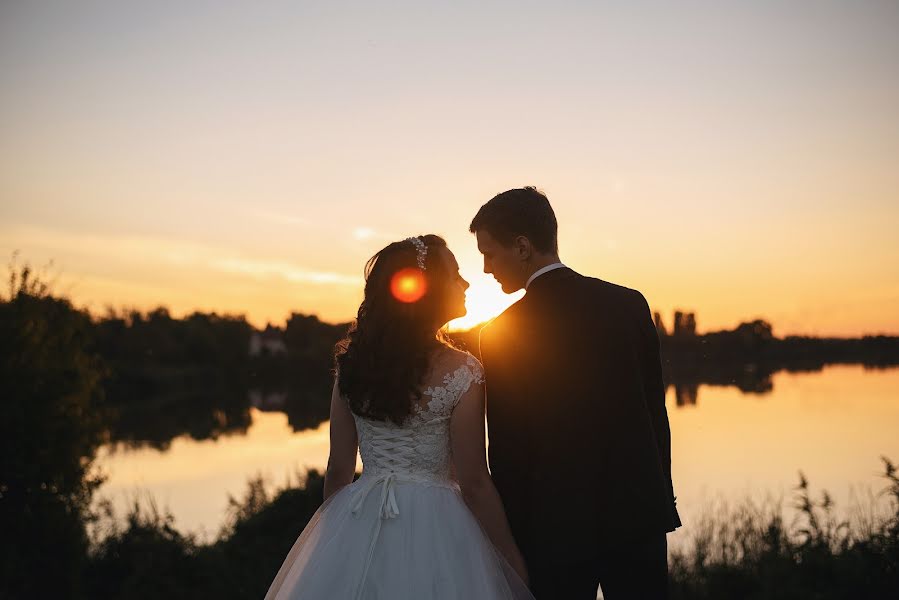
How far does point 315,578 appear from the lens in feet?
10.1

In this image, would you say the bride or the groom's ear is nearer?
the bride

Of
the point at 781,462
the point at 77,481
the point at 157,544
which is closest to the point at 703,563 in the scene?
the point at 157,544

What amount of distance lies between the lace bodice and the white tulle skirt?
0.06 meters

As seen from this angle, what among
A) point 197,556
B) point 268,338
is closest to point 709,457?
point 197,556

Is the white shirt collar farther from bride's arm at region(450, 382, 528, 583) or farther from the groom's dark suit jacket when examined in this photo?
bride's arm at region(450, 382, 528, 583)

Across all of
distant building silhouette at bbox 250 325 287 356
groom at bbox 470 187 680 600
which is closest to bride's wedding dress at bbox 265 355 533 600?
groom at bbox 470 187 680 600

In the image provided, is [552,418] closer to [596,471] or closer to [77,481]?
[596,471]

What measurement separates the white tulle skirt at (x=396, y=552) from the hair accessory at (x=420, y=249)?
0.94 meters

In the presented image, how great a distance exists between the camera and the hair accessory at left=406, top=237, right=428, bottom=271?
322cm

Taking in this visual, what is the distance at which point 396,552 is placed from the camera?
10.3 feet

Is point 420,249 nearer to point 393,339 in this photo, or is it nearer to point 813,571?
point 393,339

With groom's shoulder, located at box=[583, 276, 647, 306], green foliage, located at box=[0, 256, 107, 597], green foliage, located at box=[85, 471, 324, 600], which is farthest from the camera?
green foliage, located at box=[0, 256, 107, 597]

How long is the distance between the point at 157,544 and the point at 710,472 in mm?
15244

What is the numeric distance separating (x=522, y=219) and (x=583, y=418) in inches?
33.6
